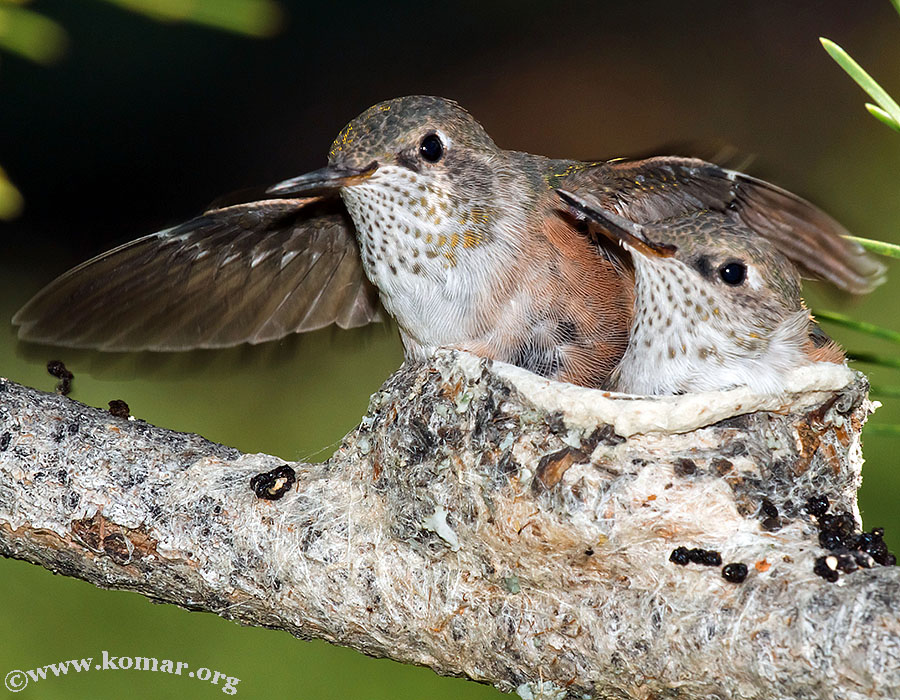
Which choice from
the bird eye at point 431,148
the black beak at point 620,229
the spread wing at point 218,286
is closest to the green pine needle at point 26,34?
the bird eye at point 431,148

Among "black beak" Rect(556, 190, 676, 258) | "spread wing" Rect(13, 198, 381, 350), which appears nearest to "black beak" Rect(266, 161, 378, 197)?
"black beak" Rect(556, 190, 676, 258)

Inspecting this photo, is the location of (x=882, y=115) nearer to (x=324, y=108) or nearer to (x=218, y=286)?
(x=218, y=286)

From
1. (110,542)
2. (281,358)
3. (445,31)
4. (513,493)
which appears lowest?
(513,493)

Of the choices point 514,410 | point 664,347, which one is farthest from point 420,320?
point 664,347

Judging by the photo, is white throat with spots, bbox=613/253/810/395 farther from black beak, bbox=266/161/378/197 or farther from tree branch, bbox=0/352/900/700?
black beak, bbox=266/161/378/197

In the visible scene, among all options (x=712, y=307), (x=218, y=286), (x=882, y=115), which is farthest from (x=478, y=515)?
(x=218, y=286)

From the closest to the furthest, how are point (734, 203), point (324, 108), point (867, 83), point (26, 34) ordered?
point (867, 83), point (26, 34), point (734, 203), point (324, 108)

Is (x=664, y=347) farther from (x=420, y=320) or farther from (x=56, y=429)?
(x=56, y=429)
